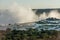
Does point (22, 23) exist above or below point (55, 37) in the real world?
above

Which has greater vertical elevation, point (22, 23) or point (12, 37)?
point (22, 23)

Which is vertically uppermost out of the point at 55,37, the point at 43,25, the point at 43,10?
the point at 43,10

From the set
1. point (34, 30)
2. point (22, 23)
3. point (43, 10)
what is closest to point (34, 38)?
point (34, 30)

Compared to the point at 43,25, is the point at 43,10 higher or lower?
higher

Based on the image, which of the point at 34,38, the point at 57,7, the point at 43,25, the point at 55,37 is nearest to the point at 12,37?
the point at 34,38

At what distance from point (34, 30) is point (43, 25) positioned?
0.12 m

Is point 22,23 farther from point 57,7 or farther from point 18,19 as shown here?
point 57,7

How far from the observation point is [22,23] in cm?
164

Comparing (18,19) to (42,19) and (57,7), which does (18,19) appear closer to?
(42,19)

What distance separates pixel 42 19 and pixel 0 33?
1.62ft

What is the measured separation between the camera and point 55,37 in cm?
158

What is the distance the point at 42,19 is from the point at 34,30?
0.51ft

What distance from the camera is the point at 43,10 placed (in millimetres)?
1666

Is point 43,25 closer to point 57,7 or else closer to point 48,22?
point 48,22
